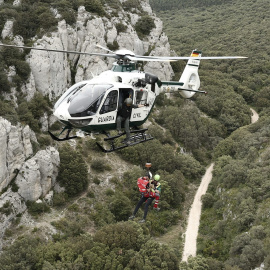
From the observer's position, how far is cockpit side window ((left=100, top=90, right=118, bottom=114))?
21469 millimetres

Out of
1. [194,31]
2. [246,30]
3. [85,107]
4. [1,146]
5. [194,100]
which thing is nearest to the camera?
[85,107]

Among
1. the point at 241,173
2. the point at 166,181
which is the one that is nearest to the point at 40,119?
the point at 166,181

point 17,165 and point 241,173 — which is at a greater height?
point 17,165

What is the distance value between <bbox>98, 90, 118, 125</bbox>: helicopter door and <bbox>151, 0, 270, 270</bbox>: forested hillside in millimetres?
19998

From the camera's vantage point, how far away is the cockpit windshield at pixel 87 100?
2062 centimetres

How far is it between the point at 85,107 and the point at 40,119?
25975mm

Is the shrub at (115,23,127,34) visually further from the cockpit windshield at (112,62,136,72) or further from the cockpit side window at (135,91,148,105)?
the cockpit side window at (135,91,148,105)

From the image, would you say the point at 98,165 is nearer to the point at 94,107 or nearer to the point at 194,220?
the point at 194,220

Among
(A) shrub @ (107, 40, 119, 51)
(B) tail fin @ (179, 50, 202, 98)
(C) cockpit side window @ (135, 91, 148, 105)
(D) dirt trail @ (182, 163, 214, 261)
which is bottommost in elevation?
(D) dirt trail @ (182, 163, 214, 261)

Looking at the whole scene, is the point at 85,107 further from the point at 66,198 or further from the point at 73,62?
the point at 73,62

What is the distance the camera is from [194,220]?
48.1 m

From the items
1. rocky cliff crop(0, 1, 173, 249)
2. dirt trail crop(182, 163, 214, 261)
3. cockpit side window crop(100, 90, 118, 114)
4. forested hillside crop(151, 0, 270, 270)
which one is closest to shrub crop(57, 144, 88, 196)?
rocky cliff crop(0, 1, 173, 249)

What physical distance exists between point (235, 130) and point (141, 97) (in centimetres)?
4914

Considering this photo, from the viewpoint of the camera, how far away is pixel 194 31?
138 metres
